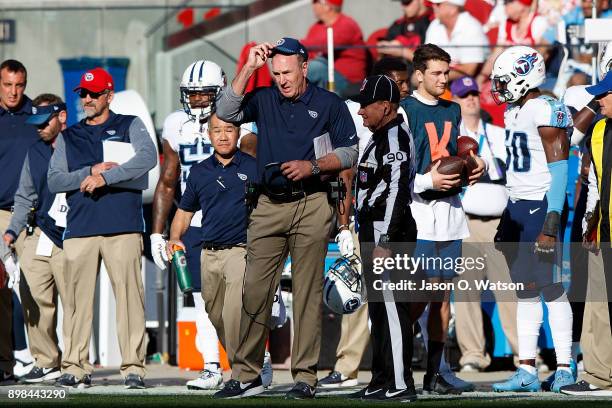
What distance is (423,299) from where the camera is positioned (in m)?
9.37

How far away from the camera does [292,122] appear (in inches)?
352

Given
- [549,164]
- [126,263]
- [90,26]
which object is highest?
[90,26]

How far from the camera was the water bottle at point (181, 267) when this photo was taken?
1009 centimetres

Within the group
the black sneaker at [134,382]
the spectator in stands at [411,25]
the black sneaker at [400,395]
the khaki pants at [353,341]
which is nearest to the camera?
the black sneaker at [400,395]

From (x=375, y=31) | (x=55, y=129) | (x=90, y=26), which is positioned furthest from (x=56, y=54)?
(x=55, y=129)

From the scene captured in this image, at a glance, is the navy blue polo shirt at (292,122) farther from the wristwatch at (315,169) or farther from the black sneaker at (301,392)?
the black sneaker at (301,392)

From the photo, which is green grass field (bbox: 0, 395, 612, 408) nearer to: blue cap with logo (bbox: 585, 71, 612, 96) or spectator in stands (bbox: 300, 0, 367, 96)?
blue cap with logo (bbox: 585, 71, 612, 96)

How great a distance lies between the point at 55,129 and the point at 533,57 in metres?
3.88

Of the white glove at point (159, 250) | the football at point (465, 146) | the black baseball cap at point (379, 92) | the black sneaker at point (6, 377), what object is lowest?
the black sneaker at point (6, 377)

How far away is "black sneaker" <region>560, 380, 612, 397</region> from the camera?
9.41 metres

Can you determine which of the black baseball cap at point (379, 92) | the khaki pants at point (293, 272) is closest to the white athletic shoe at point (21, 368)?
the khaki pants at point (293, 272)

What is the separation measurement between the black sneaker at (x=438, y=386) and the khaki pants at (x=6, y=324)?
3.54 metres

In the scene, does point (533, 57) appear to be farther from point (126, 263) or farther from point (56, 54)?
point (56, 54)

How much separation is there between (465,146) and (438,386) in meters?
1.64
